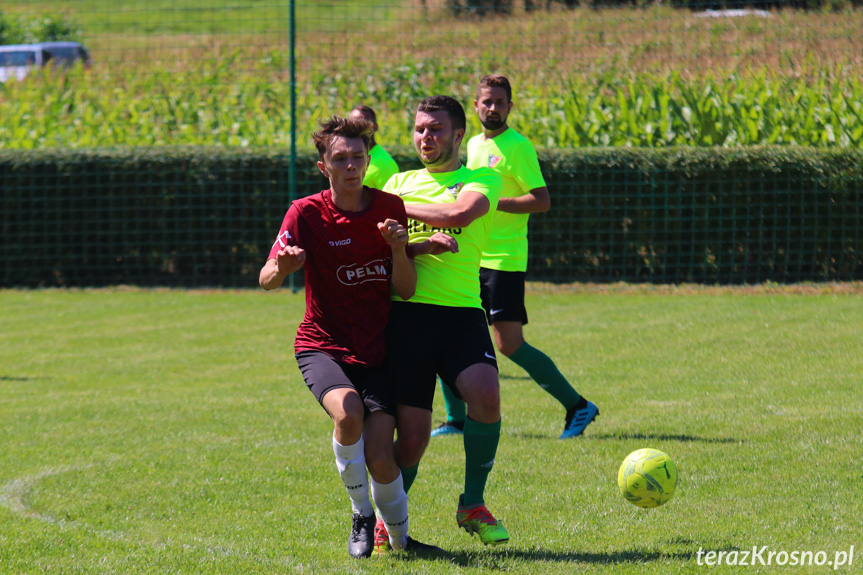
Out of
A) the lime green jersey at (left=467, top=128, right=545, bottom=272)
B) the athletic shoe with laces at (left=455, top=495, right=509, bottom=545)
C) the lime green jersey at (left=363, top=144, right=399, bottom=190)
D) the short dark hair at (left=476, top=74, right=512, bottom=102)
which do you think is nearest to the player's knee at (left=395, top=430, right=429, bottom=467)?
the athletic shoe with laces at (left=455, top=495, right=509, bottom=545)

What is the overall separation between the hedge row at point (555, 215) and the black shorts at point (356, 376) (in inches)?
381

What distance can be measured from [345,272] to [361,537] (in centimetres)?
118

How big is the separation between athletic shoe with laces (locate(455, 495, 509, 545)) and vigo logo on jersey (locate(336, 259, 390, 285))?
3.72ft

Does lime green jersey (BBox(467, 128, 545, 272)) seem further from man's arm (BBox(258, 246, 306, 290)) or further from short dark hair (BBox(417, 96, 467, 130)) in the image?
man's arm (BBox(258, 246, 306, 290))

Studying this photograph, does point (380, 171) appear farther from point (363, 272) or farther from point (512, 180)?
point (363, 272)

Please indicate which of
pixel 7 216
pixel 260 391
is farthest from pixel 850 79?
pixel 7 216

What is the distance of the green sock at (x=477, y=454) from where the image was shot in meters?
4.46

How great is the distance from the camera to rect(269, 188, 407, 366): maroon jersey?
4.34m

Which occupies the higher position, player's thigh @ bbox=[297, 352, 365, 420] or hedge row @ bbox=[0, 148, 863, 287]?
player's thigh @ bbox=[297, 352, 365, 420]

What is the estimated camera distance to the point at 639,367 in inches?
342

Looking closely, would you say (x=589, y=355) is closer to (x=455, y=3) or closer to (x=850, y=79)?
(x=850, y=79)

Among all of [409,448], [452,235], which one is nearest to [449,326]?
[452,235]

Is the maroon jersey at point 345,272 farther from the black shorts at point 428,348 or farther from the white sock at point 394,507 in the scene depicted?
the white sock at point 394,507

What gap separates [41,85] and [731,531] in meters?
17.6
